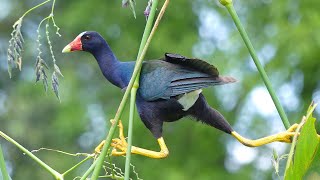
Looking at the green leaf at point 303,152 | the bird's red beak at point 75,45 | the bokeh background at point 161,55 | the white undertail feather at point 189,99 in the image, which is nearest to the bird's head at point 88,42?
the bird's red beak at point 75,45

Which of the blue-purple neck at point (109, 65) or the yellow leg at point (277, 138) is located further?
the blue-purple neck at point (109, 65)

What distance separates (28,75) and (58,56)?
393 mm

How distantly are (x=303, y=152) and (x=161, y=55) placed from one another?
15.8 ft

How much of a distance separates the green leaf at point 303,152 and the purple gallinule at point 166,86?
0.79ft

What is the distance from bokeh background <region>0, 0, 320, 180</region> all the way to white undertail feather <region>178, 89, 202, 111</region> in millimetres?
3830

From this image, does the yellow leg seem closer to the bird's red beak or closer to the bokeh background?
the bird's red beak

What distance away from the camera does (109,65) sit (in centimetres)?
134

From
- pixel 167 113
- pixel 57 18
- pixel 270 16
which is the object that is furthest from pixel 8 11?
pixel 167 113

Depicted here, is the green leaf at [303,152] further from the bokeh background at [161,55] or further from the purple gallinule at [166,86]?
the bokeh background at [161,55]

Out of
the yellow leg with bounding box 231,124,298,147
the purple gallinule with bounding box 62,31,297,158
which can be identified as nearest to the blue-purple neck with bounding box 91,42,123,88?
the purple gallinule with bounding box 62,31,297,158

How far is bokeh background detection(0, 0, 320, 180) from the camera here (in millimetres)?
5523

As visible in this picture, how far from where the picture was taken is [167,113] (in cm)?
132

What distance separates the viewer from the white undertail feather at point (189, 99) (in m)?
1.28

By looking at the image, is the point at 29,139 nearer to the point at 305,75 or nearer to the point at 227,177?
the point at 227,177
